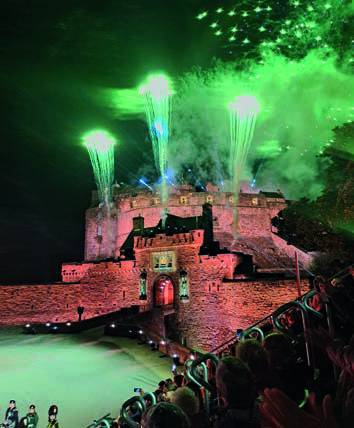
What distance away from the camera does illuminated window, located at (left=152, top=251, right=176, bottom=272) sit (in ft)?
90.1

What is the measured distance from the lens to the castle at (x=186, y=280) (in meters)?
24.2

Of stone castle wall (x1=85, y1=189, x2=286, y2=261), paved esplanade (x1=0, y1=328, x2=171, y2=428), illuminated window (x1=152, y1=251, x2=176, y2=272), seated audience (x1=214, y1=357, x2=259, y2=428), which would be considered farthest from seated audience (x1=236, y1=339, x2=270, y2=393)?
stone castle wall (x1=85, y1=189, x2=286, y2=261)

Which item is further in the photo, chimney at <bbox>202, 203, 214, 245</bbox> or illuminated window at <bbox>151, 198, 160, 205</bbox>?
illuminated window at <bbox>151, 198, 160, 205</bbox>

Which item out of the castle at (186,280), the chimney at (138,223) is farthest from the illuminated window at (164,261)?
the chimney at (138,223)

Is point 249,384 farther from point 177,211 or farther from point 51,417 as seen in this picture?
point 177,211

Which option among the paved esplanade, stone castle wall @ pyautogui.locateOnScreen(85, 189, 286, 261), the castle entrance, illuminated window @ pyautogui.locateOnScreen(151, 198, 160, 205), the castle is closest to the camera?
the paved esplanade

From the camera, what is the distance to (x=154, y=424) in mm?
2814

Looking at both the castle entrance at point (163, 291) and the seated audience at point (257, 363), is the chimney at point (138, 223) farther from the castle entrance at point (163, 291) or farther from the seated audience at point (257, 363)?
the seated audience at point (257, 363)

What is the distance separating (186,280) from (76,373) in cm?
1295

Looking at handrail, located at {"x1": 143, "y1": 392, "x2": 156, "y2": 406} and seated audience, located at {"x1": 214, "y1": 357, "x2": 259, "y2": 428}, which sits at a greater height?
seated audience, located at {"x1": 214, "y1": 357, "x2": 259, "y2": 428}

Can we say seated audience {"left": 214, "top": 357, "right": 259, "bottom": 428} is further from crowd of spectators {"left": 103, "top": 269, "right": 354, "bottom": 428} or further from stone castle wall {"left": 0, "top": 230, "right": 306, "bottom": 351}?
stone castle wall {"left": 0, "top": 230, "right": 306, "bottom": 351}

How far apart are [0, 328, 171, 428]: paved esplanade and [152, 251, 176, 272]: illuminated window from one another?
767cm

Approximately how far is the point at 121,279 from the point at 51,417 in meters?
20.1

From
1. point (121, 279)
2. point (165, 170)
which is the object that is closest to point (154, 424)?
point (121, 279)
